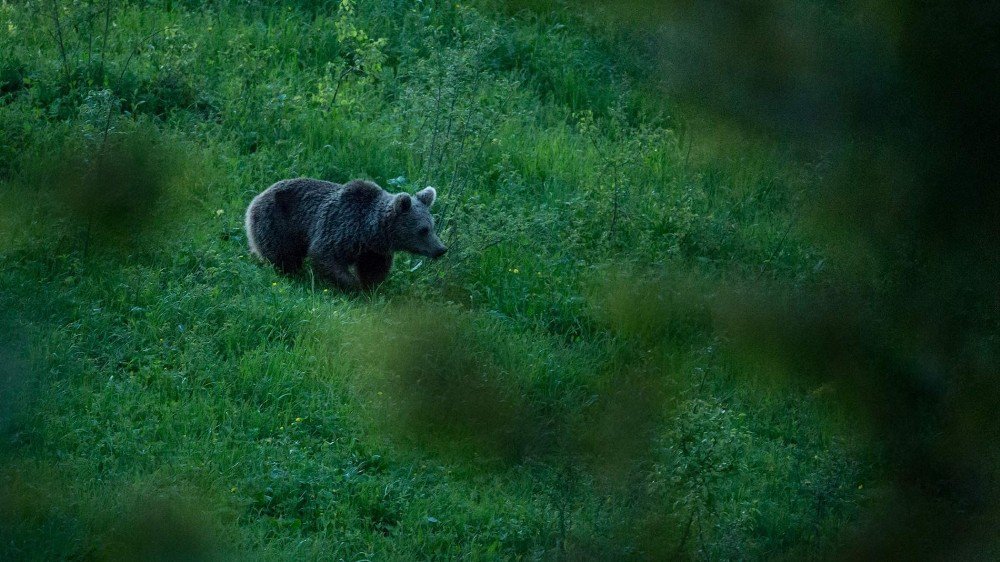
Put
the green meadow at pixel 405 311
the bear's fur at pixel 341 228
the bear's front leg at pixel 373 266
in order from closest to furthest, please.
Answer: the green meadow at pixel 405 311
the bear's fur at pixel 341 228
the bear's front leg at pixel 373 266

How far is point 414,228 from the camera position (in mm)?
7824

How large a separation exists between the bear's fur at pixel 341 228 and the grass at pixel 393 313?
198mm

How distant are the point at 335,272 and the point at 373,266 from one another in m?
0.30

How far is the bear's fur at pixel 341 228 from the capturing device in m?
7.89

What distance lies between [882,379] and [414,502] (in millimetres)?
4272

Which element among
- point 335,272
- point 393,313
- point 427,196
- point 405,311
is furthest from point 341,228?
point 405,311

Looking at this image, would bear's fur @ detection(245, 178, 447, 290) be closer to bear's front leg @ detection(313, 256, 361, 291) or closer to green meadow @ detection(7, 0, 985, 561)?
bear's front leg @ detection(313, 256, 361, 291)

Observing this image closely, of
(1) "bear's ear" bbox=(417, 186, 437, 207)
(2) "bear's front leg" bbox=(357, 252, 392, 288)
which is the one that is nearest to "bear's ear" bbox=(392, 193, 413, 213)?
(1) "bear's ear" bbox=(417, 186, 437, 207)

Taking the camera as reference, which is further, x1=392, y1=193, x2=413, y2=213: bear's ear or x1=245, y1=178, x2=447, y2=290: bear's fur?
x1=245, y1=178, x2=447, y2=290: bear's fur

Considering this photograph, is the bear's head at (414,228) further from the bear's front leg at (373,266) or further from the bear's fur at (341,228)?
the bear's front leg at (373,266)

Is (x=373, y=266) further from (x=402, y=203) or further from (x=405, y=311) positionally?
(x=405, y=311)

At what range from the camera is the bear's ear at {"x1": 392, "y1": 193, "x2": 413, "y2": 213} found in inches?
305

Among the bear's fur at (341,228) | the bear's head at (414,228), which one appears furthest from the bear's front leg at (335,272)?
the bear's head at (414,228)

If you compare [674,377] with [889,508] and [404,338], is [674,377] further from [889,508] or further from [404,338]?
[404,338]
